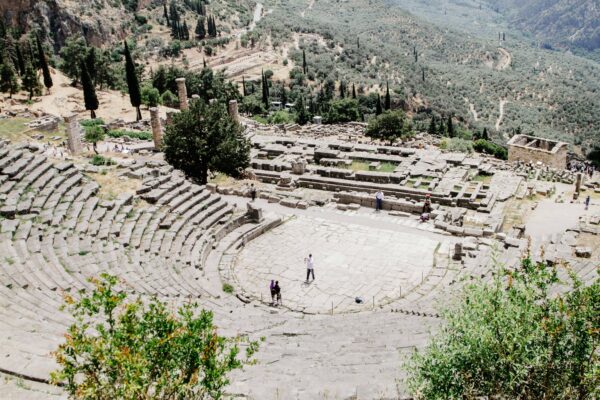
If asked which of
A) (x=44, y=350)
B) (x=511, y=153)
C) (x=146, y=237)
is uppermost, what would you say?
(x=44, y=350)

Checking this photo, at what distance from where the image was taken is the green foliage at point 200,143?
29156 mm

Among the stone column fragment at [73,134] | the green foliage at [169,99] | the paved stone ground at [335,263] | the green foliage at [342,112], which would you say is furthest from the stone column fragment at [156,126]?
the green foliage at [342,112]

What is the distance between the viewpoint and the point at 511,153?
42.3 metres

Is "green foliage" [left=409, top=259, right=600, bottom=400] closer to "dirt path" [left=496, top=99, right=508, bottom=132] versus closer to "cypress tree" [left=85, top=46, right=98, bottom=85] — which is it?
"cypress tree" [left=85, top=46, right=98, bottom=85]

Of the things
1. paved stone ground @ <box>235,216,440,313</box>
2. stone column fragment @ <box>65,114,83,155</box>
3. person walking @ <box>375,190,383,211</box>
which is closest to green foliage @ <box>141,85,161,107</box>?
stone column fragment @ <box>65,114,83,155</box>

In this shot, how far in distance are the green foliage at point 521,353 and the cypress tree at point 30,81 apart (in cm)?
5199

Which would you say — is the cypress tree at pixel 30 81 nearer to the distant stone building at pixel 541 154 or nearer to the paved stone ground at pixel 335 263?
the paved stone ground at pixel 335 263

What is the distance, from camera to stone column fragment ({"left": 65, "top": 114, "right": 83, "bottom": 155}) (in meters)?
31.6

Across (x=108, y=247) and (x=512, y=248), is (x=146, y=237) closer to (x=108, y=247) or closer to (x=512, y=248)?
(x=108, y=247)

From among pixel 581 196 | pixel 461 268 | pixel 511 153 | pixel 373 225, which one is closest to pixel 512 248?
pixel 461 268

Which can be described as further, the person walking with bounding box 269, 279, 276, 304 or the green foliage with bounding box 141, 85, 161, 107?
the green foliage with bounding box 141, 85, 161, 107

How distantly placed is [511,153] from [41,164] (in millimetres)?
33906

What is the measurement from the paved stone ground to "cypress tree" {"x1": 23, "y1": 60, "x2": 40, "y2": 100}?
123 ft

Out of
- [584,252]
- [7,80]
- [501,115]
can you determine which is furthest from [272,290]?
[501,115]
